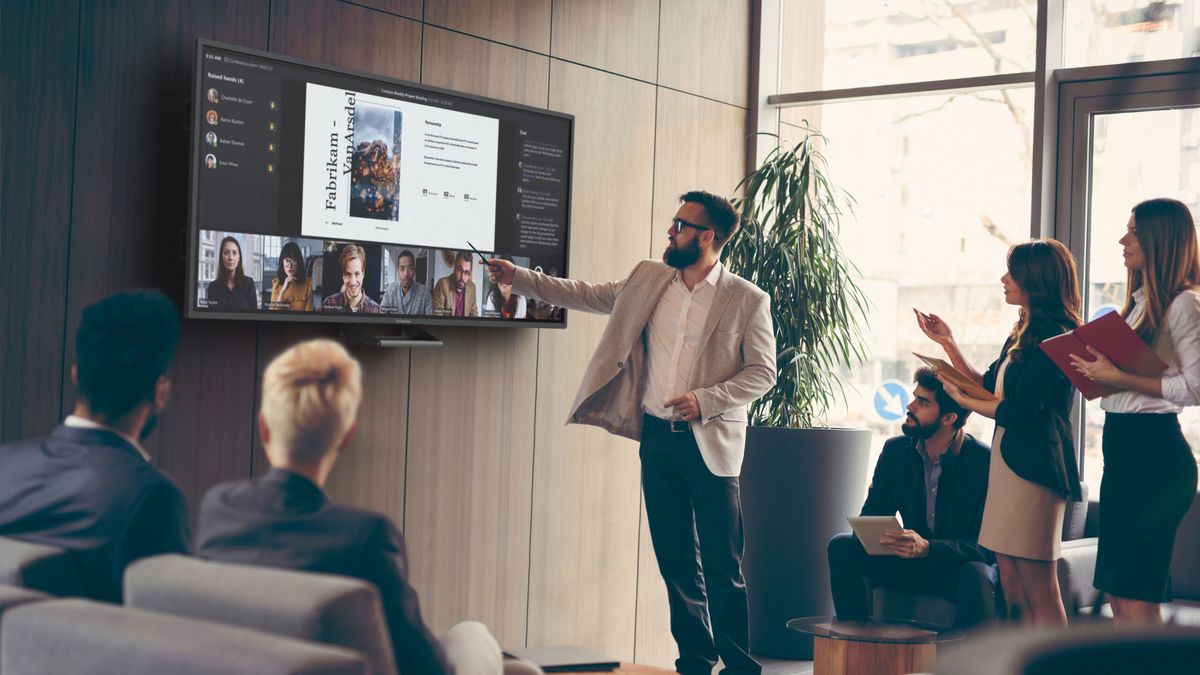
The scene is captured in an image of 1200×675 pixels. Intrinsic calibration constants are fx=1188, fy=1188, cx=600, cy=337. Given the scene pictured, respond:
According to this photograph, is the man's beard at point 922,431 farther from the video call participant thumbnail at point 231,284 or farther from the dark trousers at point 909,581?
the video call participant thumbnail at point 231,284

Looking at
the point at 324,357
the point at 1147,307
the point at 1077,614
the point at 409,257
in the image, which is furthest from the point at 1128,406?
the point at 324,357

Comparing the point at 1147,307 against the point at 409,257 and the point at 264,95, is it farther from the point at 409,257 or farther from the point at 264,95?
the point at 264,95

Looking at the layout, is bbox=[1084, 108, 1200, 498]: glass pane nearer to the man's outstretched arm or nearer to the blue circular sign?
the blue circular sign

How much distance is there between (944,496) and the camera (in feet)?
13.9

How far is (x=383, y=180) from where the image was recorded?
4086 millimetres

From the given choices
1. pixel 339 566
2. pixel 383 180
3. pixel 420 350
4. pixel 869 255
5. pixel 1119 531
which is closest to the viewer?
pixel 339 566

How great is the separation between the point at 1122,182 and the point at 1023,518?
2.10 metres

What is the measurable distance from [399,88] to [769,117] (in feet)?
8.22

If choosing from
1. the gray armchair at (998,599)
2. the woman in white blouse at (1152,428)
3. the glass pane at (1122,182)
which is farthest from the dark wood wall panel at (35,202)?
the glass pane at (1122,182)

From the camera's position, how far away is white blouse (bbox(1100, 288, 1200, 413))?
131 inches

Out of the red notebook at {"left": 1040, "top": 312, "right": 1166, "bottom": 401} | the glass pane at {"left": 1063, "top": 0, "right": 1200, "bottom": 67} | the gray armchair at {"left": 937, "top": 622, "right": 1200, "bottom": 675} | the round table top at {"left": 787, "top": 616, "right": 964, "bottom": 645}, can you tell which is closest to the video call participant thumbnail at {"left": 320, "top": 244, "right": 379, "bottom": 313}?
the round table top at {"left": 787, "top": 616, "right": 964, "bottom": 645}

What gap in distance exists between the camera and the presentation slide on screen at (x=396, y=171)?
391 cm

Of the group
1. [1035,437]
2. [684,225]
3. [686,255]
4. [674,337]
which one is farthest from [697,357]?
[1035,437]

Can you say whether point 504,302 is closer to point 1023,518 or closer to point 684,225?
point 684,225
